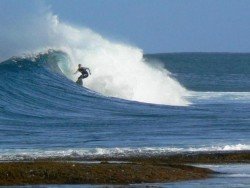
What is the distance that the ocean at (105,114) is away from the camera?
1102 inches

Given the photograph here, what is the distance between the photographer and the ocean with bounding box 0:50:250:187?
91.9ft

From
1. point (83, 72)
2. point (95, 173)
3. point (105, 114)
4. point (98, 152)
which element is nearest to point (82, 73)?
point (83, 72)

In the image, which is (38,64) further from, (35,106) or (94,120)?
(94,120)

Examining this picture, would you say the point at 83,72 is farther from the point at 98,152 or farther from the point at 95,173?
the point at 95,173

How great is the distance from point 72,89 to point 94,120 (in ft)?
28.3

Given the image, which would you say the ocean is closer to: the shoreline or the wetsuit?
the wetsuit

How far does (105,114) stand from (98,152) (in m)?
11.2

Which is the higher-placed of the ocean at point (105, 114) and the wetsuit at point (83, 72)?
the wetsuit at point (83, 72)

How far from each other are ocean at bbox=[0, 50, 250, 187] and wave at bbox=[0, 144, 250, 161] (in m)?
0.02

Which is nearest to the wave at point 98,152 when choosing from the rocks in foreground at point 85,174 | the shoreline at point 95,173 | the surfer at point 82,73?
the shoreline at point 95,173

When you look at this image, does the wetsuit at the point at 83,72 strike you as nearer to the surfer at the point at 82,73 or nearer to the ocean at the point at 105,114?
the surfer at the point at 82,73

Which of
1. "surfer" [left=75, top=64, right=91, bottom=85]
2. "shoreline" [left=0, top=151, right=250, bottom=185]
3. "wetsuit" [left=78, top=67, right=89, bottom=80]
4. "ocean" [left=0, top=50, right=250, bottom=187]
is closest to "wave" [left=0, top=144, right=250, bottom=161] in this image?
"ocean" [left=0, top=50, right=250, bottom=187]

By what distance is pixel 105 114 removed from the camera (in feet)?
124

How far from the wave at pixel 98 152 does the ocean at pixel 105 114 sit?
0.02 metres
